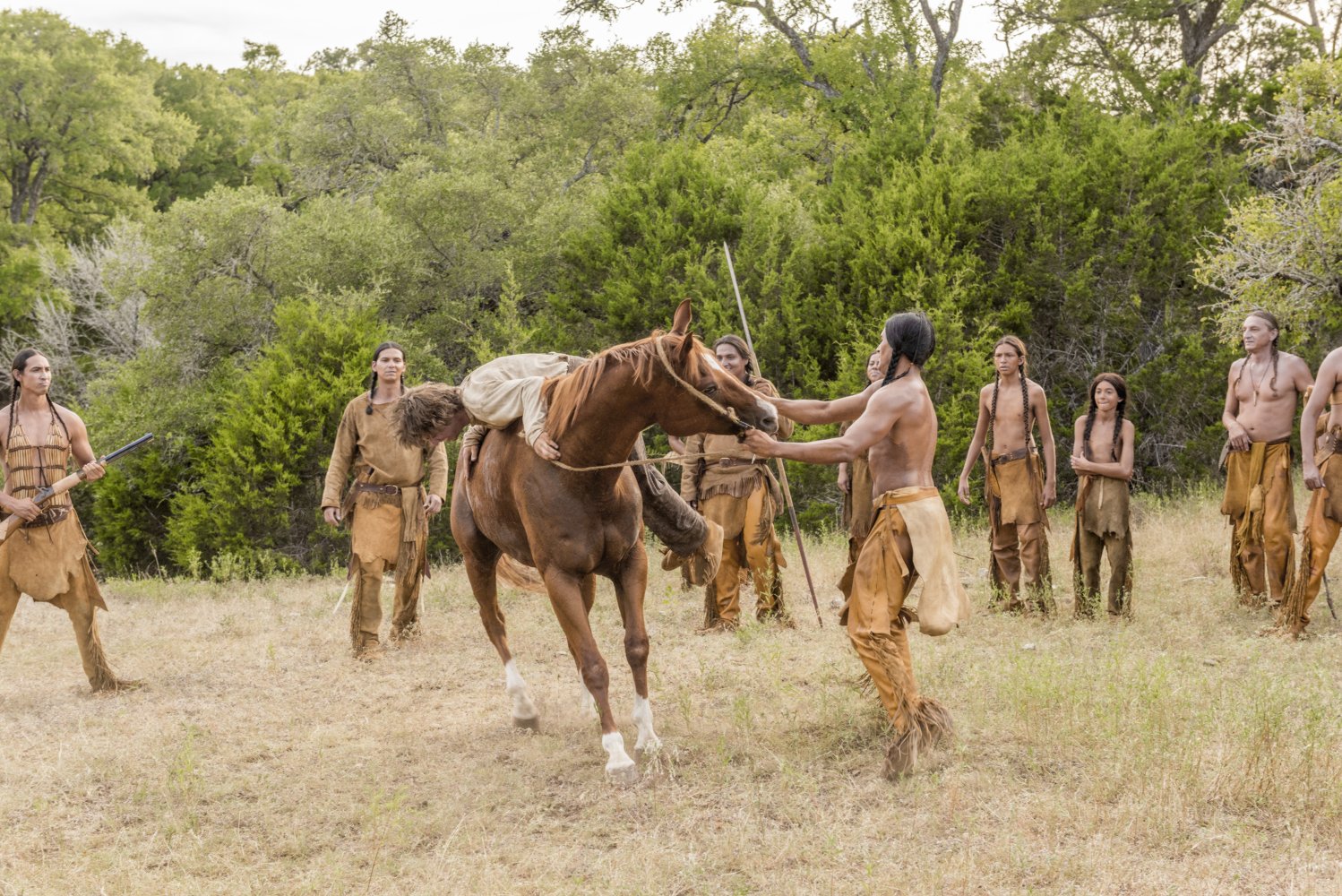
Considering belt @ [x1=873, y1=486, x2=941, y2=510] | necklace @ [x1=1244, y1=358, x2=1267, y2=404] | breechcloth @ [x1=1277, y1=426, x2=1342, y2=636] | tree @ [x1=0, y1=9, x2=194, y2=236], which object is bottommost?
breechcloth @ [x1=1277, y1=426, x2=1342, y2=636]

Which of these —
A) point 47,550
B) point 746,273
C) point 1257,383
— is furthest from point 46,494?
point 746,273

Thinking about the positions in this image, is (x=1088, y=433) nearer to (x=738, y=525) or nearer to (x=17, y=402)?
(x=738, y=525)

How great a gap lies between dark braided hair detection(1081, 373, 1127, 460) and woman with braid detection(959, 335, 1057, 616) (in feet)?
0.84

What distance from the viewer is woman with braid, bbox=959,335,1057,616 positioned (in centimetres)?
834

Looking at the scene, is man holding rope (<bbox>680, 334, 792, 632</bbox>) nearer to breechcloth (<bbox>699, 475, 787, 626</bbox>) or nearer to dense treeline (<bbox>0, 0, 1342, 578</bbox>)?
breechcloth (<bbox>699, 475, 787, 626</bbox>)

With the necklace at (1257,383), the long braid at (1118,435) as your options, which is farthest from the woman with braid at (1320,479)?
the long braid at (1118,435)

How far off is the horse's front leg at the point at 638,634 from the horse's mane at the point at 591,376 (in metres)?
0.82

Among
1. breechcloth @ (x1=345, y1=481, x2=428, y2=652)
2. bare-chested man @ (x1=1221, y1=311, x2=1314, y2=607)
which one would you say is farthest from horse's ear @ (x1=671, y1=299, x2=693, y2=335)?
bare-chested man @ (x1=1221, y1=311, x2=1314, y2=607)

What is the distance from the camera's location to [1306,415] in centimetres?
708

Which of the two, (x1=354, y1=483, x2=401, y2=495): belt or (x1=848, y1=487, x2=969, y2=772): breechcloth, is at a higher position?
(x1=354, y1=483, x2=401, y2=495): belt

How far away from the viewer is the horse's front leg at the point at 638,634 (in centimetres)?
550

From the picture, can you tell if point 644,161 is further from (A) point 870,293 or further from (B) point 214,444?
(B) point 214,444

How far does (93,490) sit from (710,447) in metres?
11.2

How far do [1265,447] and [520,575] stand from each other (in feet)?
16.8
